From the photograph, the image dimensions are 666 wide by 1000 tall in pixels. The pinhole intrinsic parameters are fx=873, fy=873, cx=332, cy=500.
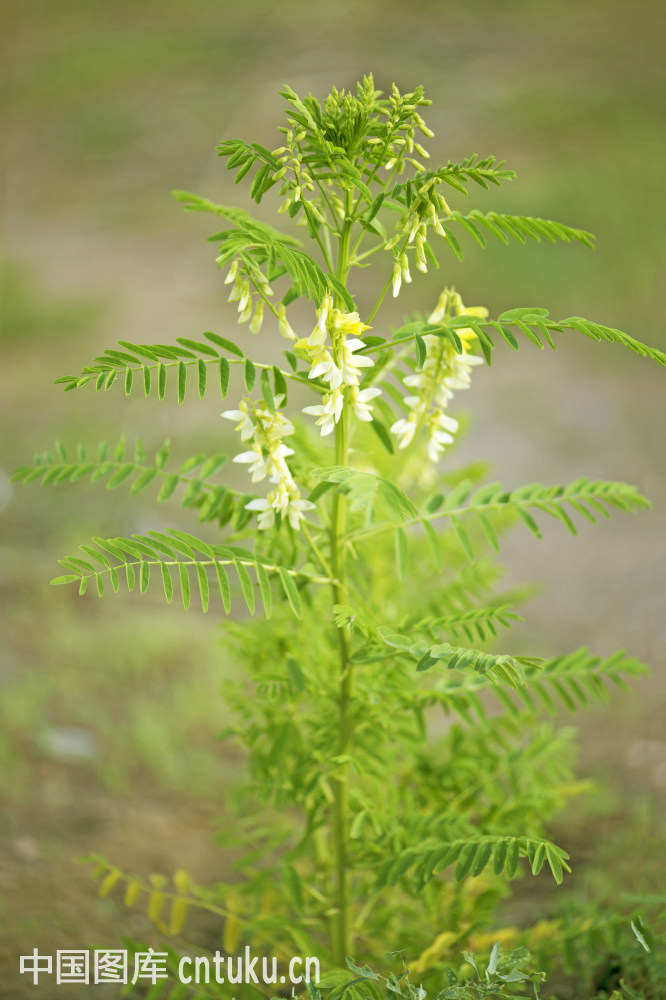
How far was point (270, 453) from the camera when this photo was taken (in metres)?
0.71

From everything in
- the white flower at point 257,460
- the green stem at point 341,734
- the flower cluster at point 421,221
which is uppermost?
the flower cluster at point 421,221

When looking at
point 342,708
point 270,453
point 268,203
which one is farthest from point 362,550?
point 268,203

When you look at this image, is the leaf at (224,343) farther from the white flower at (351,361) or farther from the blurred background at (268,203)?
the blurred background at (268,203)

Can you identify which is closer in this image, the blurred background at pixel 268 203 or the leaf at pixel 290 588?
the leaf at pixel 290 588

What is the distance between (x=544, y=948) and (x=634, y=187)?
2.80 meters

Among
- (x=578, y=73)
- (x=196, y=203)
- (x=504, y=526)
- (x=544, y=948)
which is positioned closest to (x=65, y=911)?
(x=544, y=948)

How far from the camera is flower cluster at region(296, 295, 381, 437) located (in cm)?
66

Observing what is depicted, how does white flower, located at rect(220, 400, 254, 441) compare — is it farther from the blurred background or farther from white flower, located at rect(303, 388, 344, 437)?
the blurred background

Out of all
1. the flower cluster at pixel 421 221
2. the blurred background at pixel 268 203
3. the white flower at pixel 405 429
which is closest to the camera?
the flower cluster at pixel 421 221

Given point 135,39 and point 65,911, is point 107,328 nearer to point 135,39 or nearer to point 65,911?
point 135,39

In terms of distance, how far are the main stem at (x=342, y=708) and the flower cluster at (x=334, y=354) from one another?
63 millimetres

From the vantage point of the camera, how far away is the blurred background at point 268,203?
8.23ft

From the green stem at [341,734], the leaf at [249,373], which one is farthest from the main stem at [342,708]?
the leaf at [249,373]

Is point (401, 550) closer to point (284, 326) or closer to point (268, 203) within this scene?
point (284, 326)
